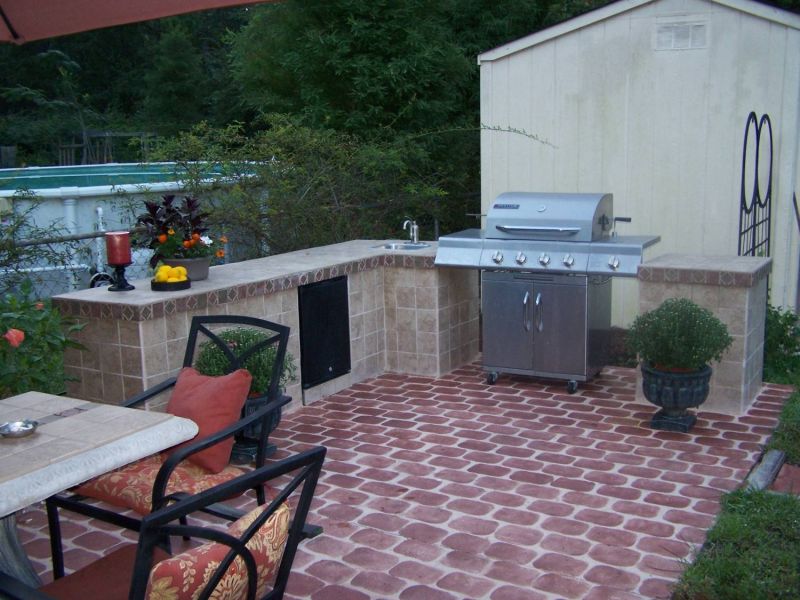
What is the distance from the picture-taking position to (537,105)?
775 cm

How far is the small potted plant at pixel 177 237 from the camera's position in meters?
5.07

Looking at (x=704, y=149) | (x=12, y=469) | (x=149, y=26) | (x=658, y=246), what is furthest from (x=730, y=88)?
(x=149, y=26)

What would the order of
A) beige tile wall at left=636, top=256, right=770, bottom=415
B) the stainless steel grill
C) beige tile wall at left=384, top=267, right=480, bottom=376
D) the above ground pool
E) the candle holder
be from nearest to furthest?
the candle holder, beige tile wall at left=636, top=256, right=770, bottom=415, the stainless steel grill, beige tile wall at left=384, top=267, right=480, bottom=376, the above ground pool

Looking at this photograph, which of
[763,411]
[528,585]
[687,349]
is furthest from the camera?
[763,411]

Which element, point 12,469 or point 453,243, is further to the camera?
point 453,243

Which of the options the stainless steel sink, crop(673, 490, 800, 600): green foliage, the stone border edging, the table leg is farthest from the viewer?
the stainless steel sink

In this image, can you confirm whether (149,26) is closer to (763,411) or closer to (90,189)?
(90,189)

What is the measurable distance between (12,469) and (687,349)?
367 centimetres

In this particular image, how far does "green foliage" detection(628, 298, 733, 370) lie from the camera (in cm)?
492

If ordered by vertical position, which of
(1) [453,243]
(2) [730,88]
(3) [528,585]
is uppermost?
Result: (2) [730,88]

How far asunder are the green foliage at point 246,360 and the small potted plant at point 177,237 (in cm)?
45

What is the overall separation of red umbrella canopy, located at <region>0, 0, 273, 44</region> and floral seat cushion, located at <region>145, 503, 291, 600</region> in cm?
189

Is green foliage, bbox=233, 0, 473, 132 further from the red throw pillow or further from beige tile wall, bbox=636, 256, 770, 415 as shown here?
the red throw pillow

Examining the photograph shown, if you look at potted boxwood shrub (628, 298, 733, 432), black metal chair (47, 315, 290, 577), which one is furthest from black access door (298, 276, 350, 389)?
potted boxwood shrub (628, 298, 733, 432)
